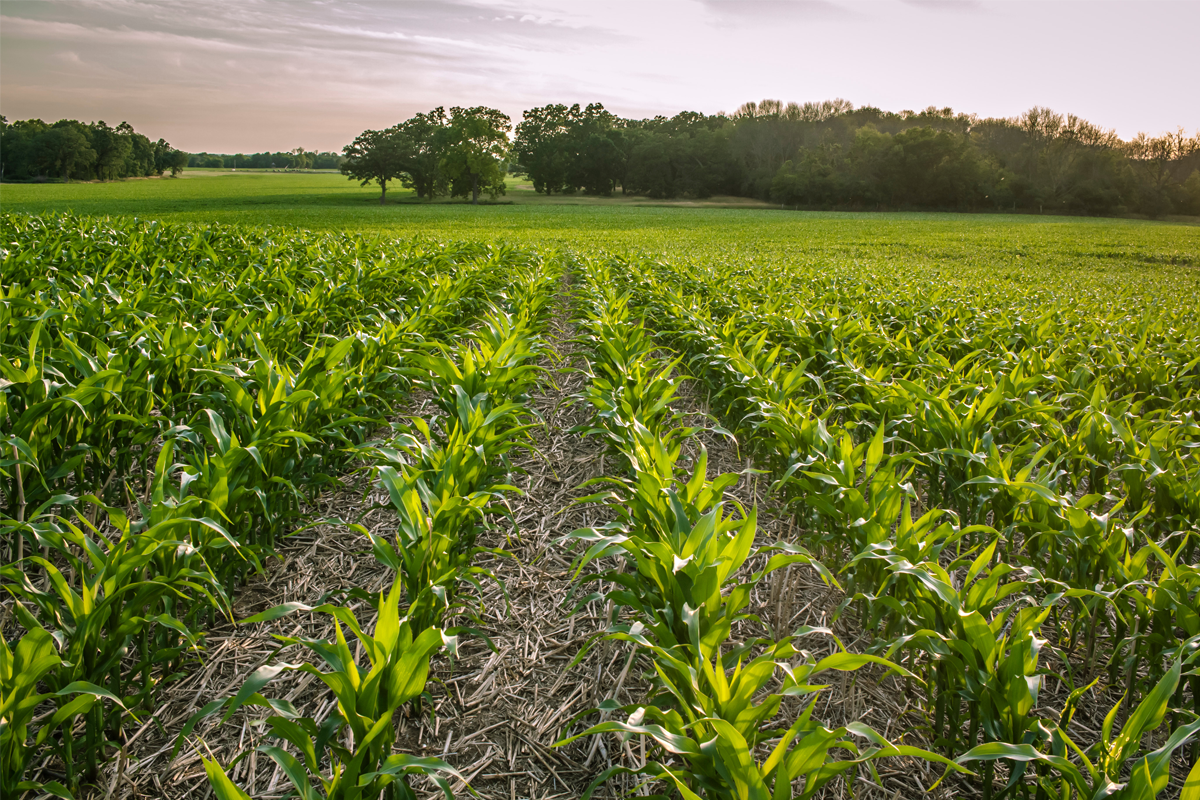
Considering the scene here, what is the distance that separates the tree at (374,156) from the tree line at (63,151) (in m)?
38.8

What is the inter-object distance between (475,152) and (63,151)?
51993 mm

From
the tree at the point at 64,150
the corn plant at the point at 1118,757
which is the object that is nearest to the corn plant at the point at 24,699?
the corn plant at the point at 1118,757

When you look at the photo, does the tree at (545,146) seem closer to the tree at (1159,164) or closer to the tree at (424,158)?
the tree at (424,158)

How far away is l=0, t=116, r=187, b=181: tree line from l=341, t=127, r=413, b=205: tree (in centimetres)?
3884

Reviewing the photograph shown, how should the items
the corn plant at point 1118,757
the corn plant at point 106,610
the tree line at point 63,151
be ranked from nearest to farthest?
the corn plant at point 1118,757 < the corn plant at point 106,610 < the tree line at point 63,151

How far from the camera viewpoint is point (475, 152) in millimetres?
62000

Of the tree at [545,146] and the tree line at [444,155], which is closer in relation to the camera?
the tree line at [444,155]

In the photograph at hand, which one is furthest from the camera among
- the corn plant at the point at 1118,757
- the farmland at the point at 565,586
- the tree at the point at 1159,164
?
the tree at the point at 1159,164

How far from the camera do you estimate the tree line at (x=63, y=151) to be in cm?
7231

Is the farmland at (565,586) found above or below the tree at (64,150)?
below

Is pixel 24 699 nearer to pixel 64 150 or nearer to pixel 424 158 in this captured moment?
pixel 424 158

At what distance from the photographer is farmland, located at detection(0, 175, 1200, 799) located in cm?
163

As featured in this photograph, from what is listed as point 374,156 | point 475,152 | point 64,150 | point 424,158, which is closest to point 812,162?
point 475,152

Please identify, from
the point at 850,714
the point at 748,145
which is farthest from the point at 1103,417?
the point at 748,145
